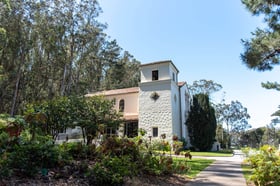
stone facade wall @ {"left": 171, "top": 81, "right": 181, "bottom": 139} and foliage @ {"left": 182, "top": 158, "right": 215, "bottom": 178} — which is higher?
stone facade wall @ {"left": 171, "top": 81, "right": 181, "bottom": 139}

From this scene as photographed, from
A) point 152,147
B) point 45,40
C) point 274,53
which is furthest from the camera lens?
point 45,40

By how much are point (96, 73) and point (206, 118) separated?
20.4m

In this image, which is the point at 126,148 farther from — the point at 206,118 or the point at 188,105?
the point at 188,105

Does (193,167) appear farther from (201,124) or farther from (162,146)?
(201,124)

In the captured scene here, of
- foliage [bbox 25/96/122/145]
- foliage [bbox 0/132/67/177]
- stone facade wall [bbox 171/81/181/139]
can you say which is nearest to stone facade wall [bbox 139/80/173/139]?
stone facade wall [bbox 171/81/181/139]

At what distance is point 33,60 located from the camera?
28.3m

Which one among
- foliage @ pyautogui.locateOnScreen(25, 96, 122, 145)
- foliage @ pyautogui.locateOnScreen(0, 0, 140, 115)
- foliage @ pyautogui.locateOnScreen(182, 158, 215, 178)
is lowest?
foliage @ pyautogui.locateOnScreen(182, 158, 215, 178)

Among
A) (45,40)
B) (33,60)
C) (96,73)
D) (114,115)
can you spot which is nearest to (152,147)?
(114,115)

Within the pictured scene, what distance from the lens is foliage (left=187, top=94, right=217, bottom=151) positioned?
74.7ft

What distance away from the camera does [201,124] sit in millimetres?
23078

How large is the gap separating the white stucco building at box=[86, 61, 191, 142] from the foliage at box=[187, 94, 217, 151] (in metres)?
1.02

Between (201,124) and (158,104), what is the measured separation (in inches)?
217

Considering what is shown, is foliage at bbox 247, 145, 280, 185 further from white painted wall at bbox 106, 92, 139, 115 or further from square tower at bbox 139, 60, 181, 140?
white painted wall at bbox 106, 92, 139, 115

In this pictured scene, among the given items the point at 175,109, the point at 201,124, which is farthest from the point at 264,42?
the point at 201,124
